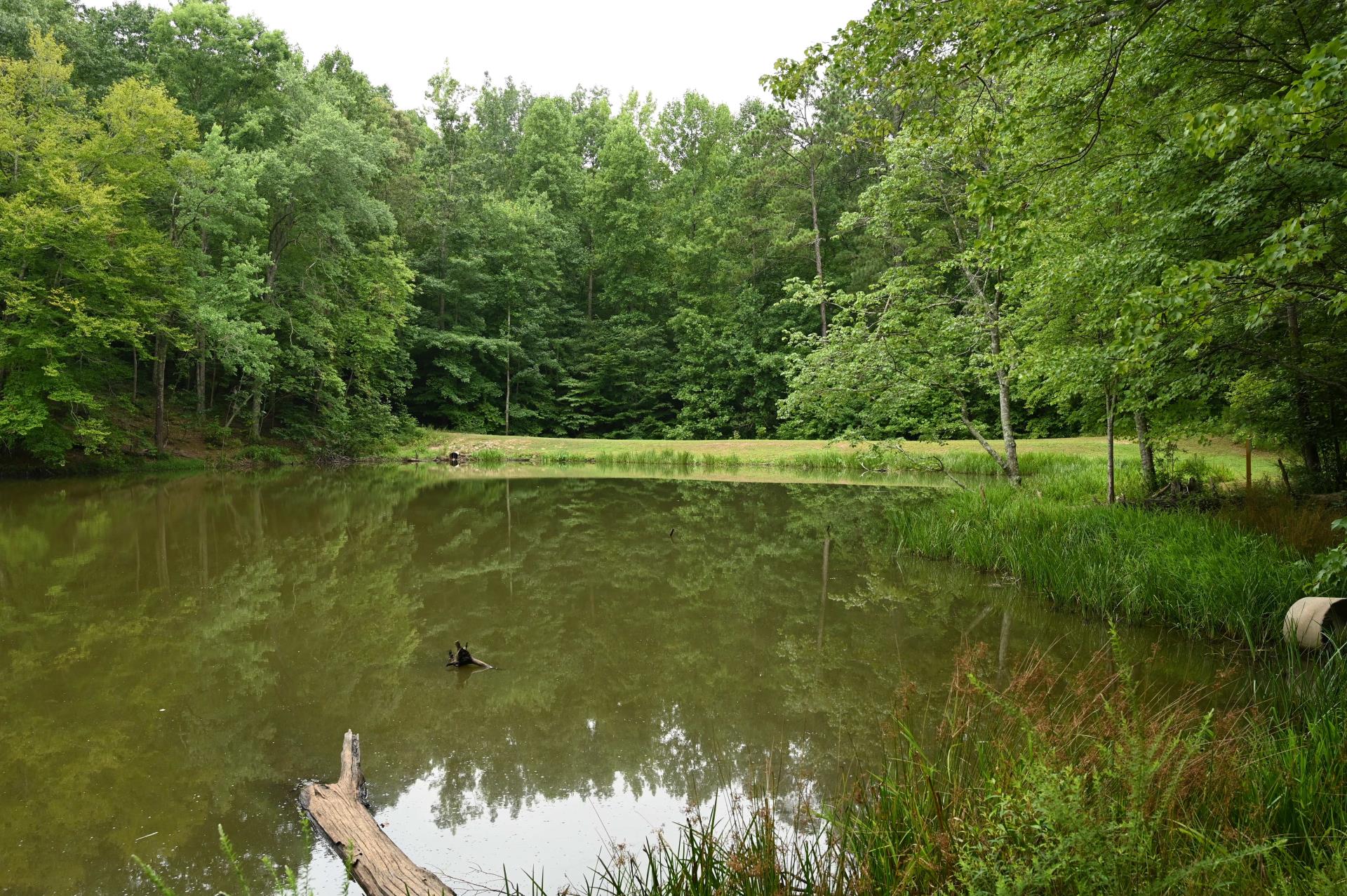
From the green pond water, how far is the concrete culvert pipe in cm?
55

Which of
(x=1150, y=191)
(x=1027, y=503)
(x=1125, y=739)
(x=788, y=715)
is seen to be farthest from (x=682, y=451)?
(x=1125, y=739)

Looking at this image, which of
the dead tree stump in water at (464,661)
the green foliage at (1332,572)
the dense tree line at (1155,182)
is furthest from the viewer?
the dead tree stump in water at (464,661)

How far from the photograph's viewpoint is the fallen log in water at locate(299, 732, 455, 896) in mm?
2627

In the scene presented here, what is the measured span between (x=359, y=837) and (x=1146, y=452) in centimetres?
1157

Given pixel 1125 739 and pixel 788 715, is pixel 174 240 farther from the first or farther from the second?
pixel 1125 739

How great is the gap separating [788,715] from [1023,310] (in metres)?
8.40

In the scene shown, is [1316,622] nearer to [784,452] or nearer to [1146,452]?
[1146,452]

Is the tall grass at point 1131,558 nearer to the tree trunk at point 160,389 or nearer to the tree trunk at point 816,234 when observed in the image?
the tree trunk at point 160,389

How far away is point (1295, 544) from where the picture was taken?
638 cm

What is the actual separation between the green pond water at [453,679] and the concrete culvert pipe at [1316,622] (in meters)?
0.55

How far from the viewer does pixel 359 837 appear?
2977 mm

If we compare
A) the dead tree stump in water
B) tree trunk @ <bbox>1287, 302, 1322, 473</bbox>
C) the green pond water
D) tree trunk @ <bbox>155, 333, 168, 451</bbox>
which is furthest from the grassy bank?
the dead tree stump in water

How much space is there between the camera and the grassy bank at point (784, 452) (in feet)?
63.3

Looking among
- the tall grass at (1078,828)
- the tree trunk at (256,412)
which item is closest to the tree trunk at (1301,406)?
the tall grass at (1078,828)
